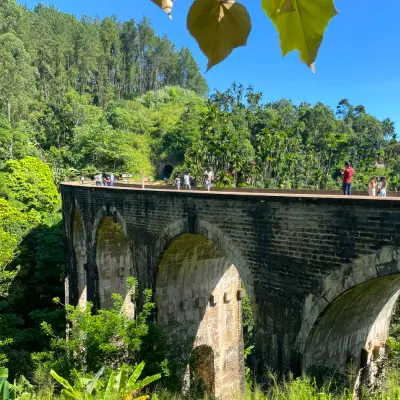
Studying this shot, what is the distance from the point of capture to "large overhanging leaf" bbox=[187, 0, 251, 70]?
0.61 metres

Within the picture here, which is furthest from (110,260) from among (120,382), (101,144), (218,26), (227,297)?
(101,144)

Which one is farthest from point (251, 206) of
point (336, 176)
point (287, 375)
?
point (336, 176)

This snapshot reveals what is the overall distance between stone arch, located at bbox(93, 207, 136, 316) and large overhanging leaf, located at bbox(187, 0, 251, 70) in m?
13.8

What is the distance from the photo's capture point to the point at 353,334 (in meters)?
7.70

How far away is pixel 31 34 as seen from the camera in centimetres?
4472

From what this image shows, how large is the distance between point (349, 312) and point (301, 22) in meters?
7.18

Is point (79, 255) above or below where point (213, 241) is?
below

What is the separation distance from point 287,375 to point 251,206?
304cm

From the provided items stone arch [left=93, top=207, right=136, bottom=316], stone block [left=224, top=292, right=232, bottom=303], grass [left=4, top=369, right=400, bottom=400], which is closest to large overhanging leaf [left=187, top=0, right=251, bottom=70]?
grass [left=4, top=369, right=400, bottom=400]

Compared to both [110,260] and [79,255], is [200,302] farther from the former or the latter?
[79,255]

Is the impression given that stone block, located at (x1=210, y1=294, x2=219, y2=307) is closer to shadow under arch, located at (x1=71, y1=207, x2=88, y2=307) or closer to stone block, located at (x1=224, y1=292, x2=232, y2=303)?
stone block, located at (x1=224, y1=292, x2=232, y2=303)

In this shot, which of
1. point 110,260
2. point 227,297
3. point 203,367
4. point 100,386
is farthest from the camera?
point 110,260

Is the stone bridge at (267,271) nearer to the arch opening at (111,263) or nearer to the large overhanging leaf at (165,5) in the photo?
the arch opening at (111,263)

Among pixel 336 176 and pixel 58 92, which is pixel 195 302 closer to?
pixel 336 176
